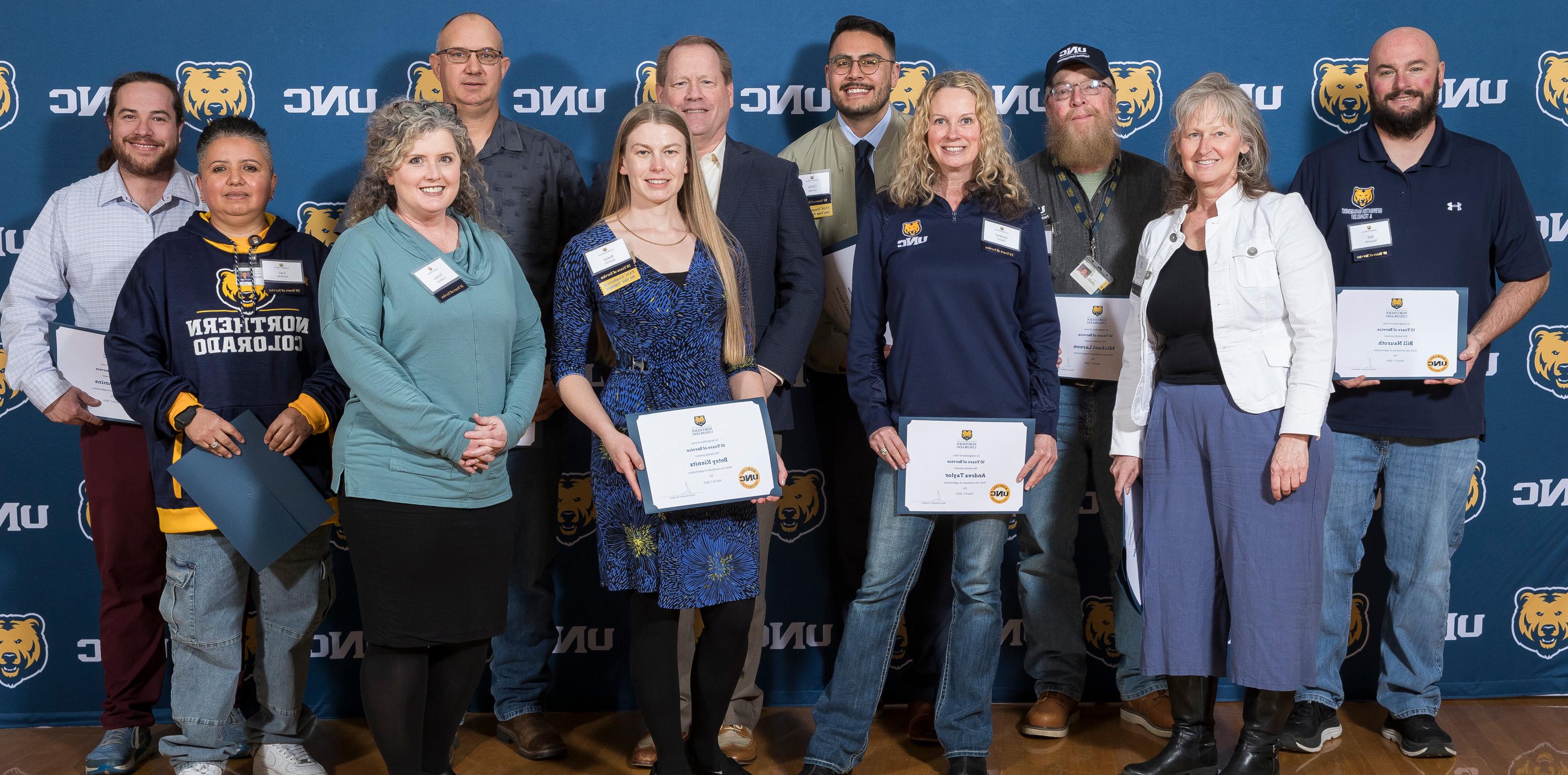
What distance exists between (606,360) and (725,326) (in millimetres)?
291

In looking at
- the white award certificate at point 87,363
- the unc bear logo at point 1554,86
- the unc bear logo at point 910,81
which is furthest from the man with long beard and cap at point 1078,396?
the white award certificate at point 87,363

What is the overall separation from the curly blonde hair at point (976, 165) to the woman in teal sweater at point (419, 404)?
0.96 metres

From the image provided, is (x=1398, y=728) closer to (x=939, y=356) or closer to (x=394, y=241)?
(x=939, y=356)

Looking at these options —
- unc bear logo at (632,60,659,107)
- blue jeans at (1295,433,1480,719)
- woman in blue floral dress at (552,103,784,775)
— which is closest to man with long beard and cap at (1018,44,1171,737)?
blue jeans at (1295,433,1480,719)

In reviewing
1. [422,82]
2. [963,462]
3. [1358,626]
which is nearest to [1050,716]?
[963,462]

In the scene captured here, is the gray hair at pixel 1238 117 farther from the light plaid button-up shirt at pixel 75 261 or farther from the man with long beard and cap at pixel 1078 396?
the light plaid button-up shirt at pixel 75 261

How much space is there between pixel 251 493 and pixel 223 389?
27cm

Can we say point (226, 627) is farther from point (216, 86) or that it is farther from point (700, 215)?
point (216, 86)

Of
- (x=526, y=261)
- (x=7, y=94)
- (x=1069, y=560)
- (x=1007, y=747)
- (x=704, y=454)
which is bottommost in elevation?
(x=1007, y=747)

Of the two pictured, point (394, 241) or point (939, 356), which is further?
point (939, 356)

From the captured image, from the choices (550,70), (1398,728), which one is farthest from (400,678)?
(1398,728)

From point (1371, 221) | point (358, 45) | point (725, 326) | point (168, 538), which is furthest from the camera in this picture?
point (358, 45)

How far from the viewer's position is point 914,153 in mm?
2701

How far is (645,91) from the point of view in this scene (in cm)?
354
